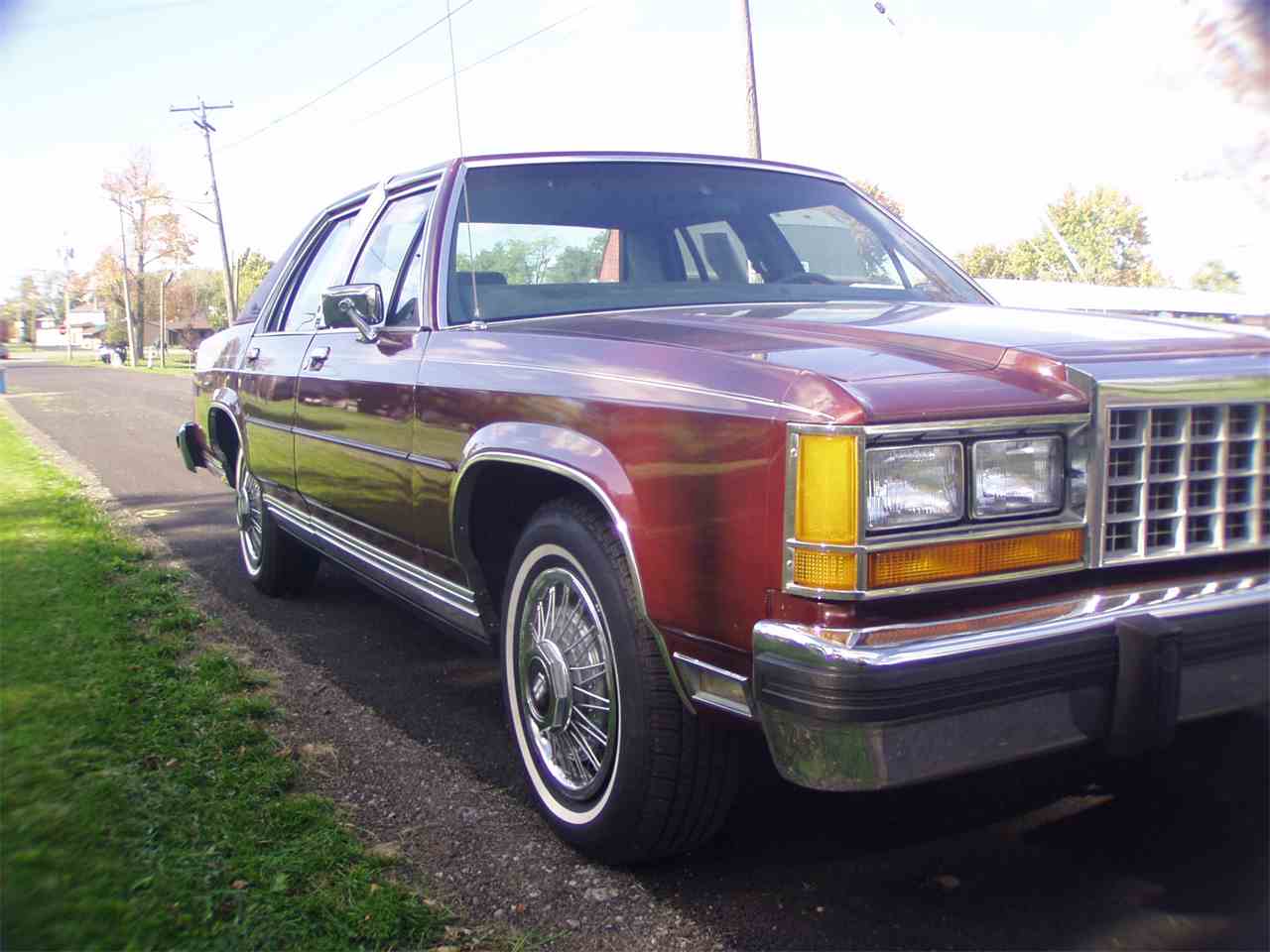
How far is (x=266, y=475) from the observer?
5.17m

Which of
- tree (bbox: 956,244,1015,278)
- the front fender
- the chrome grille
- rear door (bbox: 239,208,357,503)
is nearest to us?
the chrome grille

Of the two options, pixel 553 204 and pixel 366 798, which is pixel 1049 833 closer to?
pixel 366 798

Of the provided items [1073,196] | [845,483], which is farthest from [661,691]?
[1073,196]

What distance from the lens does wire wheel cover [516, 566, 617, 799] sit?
8.89 feet

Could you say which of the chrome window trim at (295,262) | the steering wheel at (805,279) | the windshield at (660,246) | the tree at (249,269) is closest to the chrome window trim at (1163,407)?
the windshield at (660,246)

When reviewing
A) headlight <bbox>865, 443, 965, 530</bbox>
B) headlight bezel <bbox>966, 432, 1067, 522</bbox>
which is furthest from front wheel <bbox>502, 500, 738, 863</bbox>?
headlight bezel <bbox>966, 432, 1067, 522</bbox>

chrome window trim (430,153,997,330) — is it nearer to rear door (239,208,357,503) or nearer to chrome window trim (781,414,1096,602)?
rear door (239,208,357,503)

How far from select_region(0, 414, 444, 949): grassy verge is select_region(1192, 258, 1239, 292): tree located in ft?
7.72

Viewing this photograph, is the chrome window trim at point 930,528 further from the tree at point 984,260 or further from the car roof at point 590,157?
the tree at point 984,260

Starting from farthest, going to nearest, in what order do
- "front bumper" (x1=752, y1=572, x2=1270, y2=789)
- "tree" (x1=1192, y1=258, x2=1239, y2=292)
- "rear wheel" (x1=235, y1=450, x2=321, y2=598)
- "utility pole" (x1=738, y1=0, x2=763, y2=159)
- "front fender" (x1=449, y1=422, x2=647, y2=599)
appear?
1. "utility pole" (x1=738, y1=0, x2=763, y2=159)
2. "rear wheel" (x1=235, y1=450, x2=321, y2=598)
3. "tree" (x1=1192, y1=258, x2=1239, y2=292)
4. "front fender" (x1=449, y1=422, x2=647, y2=599)
5. "front bumper" (x1=752, y1=572, x2=1270, y2=789)

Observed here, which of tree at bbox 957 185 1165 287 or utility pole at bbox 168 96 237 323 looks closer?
tree at bbox 957 185 1165 287

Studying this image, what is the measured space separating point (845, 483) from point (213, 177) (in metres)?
44.7

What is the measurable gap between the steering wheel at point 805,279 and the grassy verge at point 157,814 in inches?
86.0

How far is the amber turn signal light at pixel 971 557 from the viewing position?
2.07 metres
